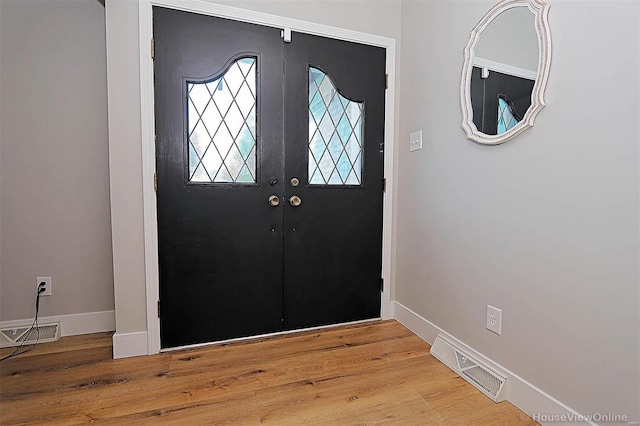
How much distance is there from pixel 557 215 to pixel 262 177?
1549 mm

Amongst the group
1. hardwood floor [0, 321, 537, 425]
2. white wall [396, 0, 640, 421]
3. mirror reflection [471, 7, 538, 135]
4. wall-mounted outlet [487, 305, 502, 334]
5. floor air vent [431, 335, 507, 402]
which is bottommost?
hardwood floor [0, 321, 537, 425]

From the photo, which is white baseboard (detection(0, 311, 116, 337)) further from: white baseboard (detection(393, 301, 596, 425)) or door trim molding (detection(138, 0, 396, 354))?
white baseboard (detection(393, 301, 596, 425))

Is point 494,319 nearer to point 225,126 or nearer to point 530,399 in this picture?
point 530,399

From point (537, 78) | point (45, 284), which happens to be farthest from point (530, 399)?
point (45, 284)

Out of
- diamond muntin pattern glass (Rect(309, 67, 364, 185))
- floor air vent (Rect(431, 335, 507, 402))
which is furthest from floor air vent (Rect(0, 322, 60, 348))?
floor air vent (Rect(431, 335, 507, 402))

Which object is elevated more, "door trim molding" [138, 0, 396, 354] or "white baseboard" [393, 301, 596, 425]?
"door trim molding" [138, 0, 396, 354]

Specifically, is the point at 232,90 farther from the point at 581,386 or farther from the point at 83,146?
the point at 581,386

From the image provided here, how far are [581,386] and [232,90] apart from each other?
2.23m

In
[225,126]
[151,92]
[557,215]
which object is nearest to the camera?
[557,215]

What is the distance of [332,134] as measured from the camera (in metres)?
2.17

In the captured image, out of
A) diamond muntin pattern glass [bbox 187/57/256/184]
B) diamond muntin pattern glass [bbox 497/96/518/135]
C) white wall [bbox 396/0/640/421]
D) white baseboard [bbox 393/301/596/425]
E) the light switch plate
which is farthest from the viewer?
the light switch plate

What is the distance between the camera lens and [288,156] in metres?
2.06

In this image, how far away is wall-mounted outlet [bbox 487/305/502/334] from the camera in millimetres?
1559

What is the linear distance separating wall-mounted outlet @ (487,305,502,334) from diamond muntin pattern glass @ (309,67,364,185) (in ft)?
3.80
